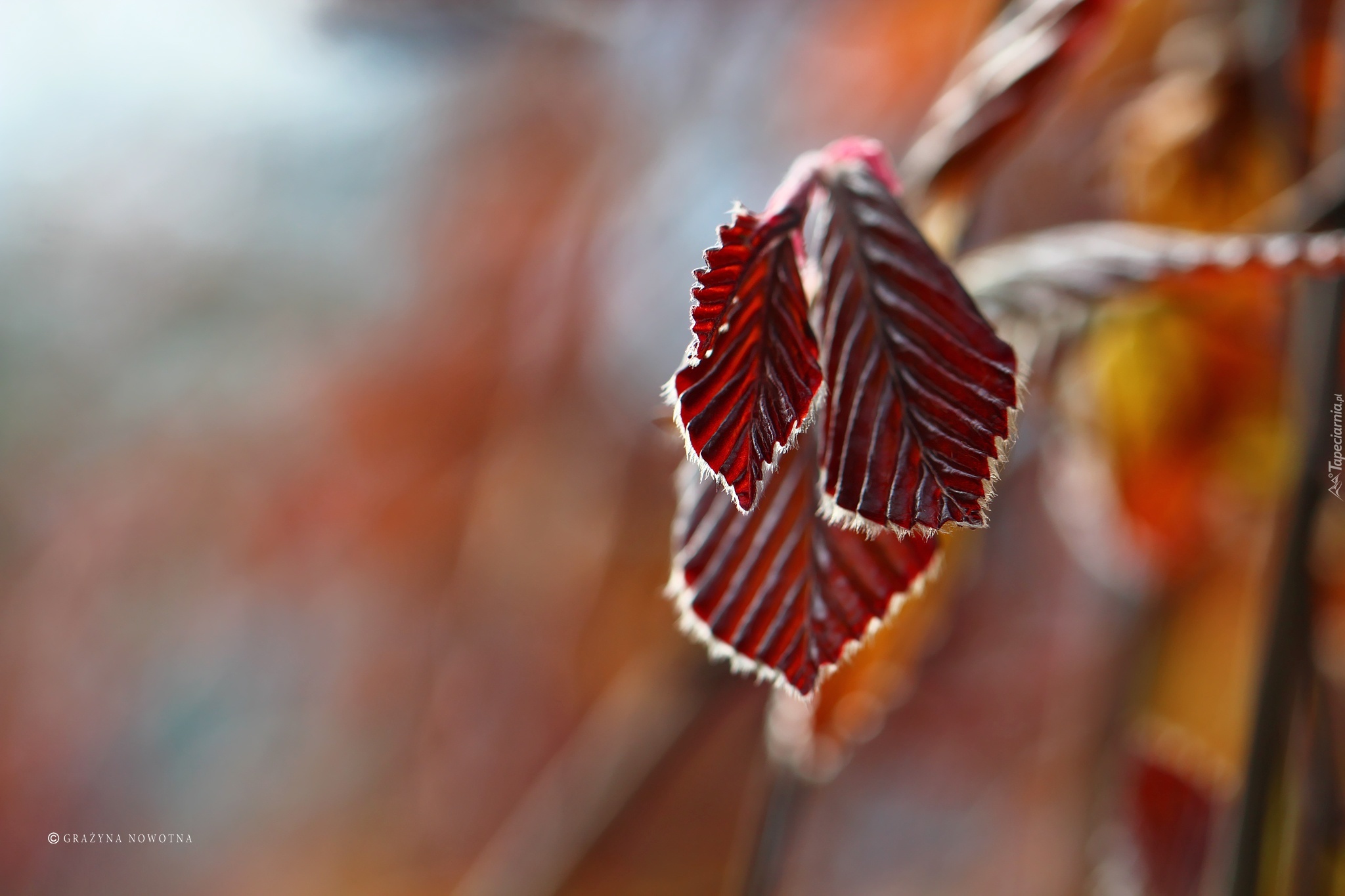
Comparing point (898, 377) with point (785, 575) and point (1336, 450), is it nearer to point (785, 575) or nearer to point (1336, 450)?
point (785, 575)

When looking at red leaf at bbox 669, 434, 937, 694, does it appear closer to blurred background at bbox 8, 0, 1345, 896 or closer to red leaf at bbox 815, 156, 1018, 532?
red leaf at bbox 815, 156, 1018, 532

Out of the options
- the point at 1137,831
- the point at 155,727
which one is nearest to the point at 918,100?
the point at 1137,831

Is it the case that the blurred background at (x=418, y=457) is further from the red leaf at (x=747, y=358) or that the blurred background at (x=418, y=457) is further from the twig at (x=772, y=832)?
the red leaf at (x=747, y=358)

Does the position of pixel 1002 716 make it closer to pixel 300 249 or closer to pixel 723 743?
pixel 723 743

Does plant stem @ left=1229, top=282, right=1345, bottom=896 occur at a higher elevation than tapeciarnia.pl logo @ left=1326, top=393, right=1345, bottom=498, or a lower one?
lower

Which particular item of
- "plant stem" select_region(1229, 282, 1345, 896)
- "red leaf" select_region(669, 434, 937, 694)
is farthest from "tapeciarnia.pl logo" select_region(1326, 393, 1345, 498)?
"red leaf" select_region(669, 434, 937, 694)

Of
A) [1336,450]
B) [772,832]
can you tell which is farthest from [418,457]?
[1336,450]

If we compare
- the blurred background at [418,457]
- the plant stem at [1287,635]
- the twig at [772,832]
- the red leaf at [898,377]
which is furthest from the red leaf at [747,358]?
the blurred background at [418,457]
